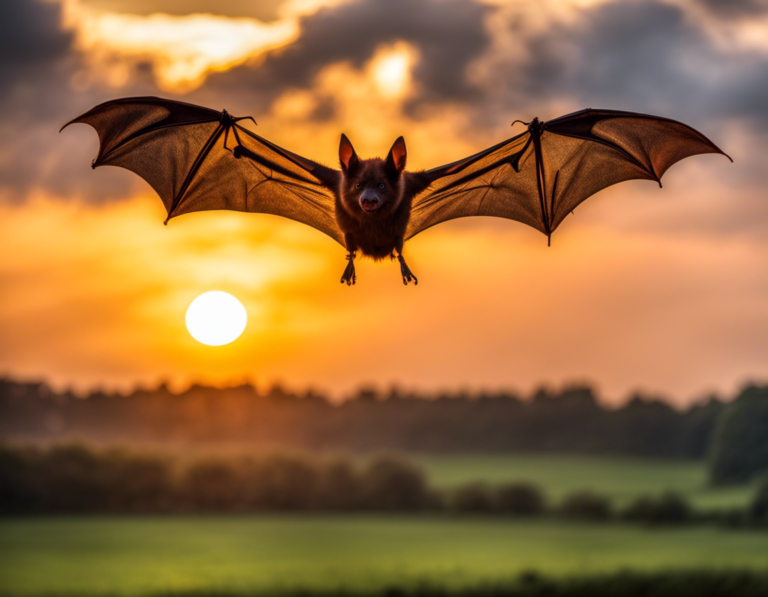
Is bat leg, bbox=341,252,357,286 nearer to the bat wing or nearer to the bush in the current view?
the bat wing

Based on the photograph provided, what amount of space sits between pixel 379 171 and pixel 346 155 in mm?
698

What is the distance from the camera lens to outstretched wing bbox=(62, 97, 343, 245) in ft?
56.7

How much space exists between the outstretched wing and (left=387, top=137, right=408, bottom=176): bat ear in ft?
6.63

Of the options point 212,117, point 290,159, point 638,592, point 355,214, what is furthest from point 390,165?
point 638,592

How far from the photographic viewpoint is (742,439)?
15788 cm

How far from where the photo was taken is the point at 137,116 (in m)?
17.7

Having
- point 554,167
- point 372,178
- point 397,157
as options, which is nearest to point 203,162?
point 372,178

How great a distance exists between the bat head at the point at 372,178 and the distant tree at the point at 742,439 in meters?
142

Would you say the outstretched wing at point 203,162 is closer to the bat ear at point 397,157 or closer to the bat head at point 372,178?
the bat head at point 372,178

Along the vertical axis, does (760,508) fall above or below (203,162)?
below

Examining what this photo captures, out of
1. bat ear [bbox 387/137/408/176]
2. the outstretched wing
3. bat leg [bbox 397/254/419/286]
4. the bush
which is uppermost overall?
the outstretched wing

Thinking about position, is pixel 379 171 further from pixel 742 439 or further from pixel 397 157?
pixel 742 439

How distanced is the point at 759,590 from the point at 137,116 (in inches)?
6311

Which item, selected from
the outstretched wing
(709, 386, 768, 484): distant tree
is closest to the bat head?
the outstretched wing
